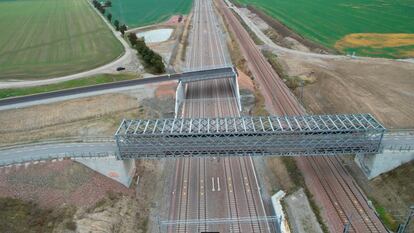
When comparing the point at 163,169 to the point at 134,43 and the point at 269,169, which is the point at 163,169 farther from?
the point at 134,43

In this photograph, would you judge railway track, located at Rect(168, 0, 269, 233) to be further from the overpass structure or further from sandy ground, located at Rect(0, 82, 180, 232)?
sandy ground, located at Rect(0, 82, 180, 232)

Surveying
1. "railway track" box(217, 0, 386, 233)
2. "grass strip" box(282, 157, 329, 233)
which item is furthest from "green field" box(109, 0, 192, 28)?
"grass strip" box(282, 157, 329, 233)

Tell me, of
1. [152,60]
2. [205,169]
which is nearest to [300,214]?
[205,169]

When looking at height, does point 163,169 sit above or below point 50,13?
below

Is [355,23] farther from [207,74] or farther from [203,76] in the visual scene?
[203,76]

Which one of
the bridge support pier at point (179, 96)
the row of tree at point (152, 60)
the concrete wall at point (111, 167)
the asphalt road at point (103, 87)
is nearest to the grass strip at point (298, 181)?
the bridge support pier at point (179, 96)

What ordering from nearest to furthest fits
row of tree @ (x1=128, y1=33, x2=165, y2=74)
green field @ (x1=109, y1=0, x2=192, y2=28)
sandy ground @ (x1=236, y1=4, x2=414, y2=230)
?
sandy ground @ (x1=236, y1=4, x2=414, y2=230) < row of tree @ (x1=128, y1=33, x2=165, y2=74) < green field @ (x1=109, y1=0, x2=192, y2=28)

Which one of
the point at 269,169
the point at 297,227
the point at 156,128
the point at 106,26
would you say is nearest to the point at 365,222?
the point at 297,227
